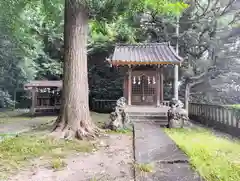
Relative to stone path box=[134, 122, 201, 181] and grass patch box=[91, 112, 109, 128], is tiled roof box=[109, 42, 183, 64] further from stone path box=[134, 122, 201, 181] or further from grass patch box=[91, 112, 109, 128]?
stone path box=[134, 122, 201, 181]

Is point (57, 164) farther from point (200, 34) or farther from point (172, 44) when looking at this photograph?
point (200, 34)

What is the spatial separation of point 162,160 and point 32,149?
3.09m

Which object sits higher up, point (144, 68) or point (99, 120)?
point (144, 68)

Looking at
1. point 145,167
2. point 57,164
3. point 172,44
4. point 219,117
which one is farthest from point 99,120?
point 145,167

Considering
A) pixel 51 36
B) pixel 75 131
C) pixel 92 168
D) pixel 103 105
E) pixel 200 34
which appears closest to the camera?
pixel 92 168

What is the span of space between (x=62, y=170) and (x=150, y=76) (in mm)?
9003

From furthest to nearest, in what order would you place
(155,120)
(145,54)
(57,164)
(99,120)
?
(145,54) < (99,120) < (155,120) < (57,164)

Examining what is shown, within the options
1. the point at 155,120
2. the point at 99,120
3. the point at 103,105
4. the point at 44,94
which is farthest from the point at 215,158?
the point at 44,94

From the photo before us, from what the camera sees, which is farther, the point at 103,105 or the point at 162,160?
the point at 103,105

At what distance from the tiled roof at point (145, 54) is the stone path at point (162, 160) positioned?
551 cm

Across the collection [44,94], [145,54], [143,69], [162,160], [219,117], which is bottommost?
[162,160]

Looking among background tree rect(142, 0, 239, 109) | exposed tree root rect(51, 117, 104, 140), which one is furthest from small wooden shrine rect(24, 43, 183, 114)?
exposed tree root rect(51, 117, 104, 140)

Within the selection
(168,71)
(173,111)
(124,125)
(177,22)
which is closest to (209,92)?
(168,71)

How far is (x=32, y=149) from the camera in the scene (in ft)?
18.4
